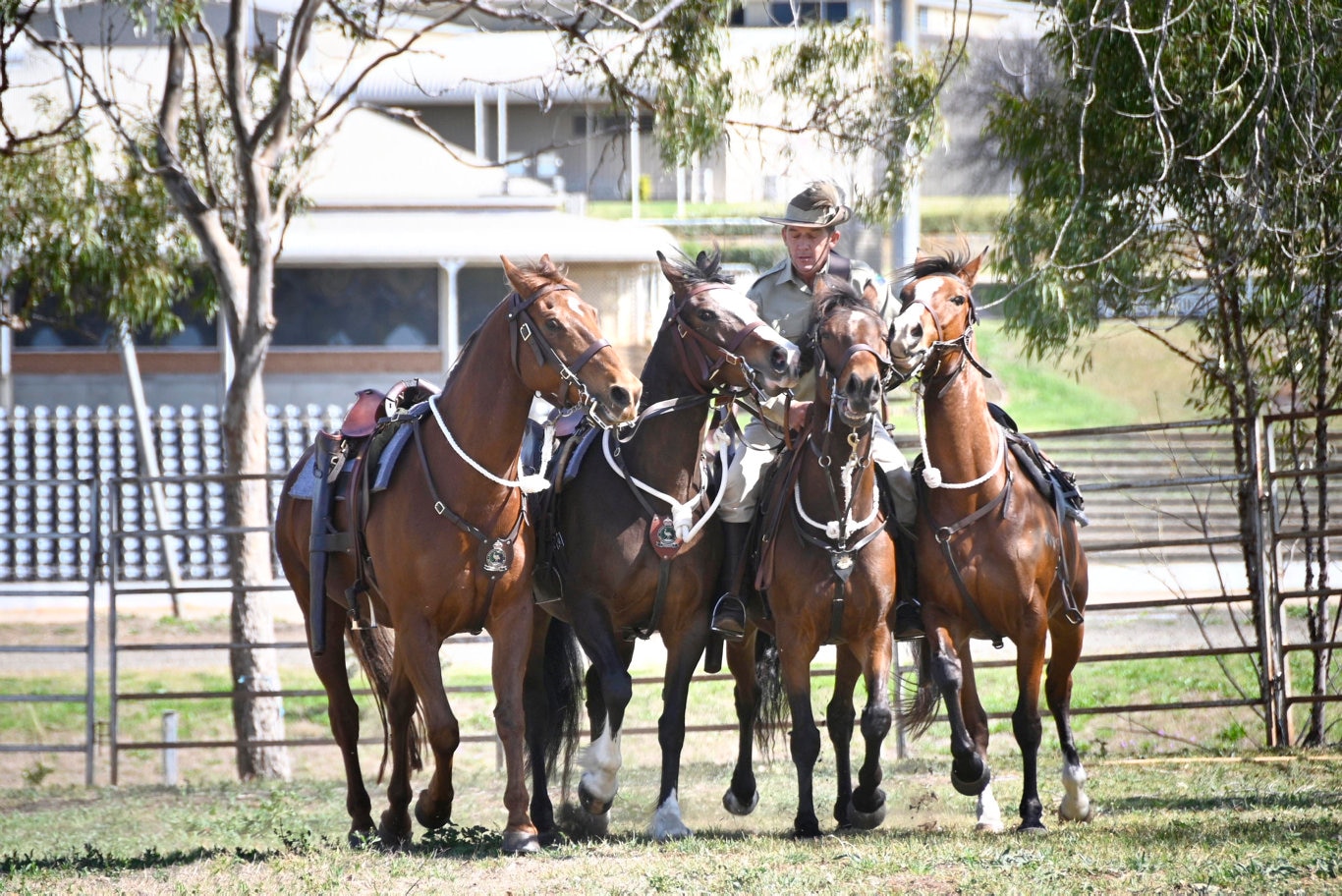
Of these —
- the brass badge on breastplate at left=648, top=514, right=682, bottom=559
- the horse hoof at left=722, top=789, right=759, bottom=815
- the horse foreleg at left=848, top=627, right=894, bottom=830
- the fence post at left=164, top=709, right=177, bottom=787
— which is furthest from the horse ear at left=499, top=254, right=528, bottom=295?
the fence post at left=164, top=709, right=177, bottom=787

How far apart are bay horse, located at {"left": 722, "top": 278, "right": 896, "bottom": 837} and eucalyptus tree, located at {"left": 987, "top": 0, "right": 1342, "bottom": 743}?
2918 millimetres

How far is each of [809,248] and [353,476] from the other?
2.71 m

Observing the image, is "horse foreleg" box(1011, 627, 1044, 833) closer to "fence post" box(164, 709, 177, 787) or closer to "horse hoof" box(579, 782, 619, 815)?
"horse hoof" box(579, 782, 619, 815)

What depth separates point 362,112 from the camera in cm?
2712

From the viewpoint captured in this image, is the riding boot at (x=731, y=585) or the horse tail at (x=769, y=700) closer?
the riding boot at (x=731, y=585)

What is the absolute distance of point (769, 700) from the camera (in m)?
8.15

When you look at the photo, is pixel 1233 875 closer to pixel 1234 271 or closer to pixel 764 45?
pixel 1234 271

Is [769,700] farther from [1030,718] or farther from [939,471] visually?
[939,471]

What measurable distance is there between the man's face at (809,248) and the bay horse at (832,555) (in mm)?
730

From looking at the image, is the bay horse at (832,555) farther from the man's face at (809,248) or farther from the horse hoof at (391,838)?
the horse hoof at (391,838)

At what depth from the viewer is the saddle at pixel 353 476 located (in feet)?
22.6

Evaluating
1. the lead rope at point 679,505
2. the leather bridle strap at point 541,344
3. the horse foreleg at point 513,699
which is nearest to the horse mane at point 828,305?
the lead rope at point 679,505

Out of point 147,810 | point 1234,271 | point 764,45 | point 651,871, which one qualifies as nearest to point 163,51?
point 764,45

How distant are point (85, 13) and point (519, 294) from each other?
2287 centimetres
